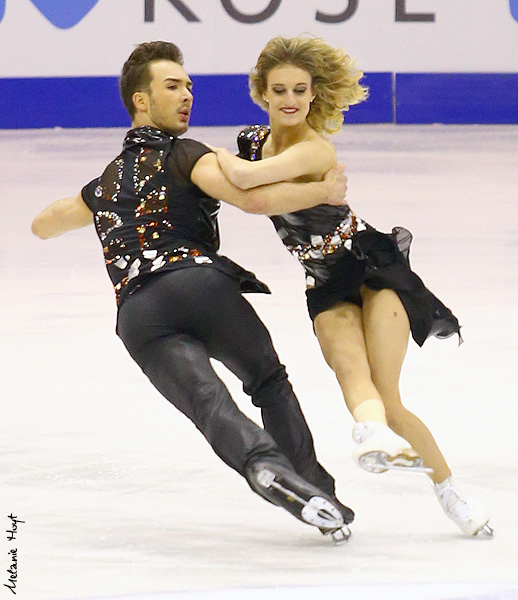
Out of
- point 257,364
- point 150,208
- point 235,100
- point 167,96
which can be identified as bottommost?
point 257,364

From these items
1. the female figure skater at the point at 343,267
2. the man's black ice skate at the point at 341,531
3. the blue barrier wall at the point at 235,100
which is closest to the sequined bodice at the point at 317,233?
the female figure skater at the point at 343,267

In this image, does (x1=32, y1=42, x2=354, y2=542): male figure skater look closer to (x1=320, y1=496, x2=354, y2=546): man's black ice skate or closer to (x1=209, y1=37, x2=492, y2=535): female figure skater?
(x1=320, y1=496, x2=354, y2=546): man's black ice skate

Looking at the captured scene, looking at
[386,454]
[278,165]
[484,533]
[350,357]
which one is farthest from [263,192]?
[484,533]

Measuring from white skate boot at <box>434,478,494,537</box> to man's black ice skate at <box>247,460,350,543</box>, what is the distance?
0.40 metres

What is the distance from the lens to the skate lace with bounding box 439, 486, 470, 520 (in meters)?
2.96

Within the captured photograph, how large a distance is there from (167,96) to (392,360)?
2.52 feet

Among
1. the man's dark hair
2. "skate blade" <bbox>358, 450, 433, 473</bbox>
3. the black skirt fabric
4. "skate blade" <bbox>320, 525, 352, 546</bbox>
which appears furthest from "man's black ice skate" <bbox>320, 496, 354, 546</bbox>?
the man's dark hair

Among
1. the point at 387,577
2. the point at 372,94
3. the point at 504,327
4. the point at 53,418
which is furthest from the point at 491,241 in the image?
the point at 372,94

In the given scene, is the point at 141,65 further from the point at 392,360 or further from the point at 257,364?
the point at 392,360

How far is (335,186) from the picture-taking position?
2934mm

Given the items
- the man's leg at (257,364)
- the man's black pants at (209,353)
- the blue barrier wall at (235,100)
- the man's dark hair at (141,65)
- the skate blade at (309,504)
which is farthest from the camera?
the blue barrier wall at (235,100)

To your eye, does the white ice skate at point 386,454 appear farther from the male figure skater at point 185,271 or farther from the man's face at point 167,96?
the man's face at point 167,96

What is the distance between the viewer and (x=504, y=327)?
195 inches

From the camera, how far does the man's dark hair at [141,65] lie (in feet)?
9.77
